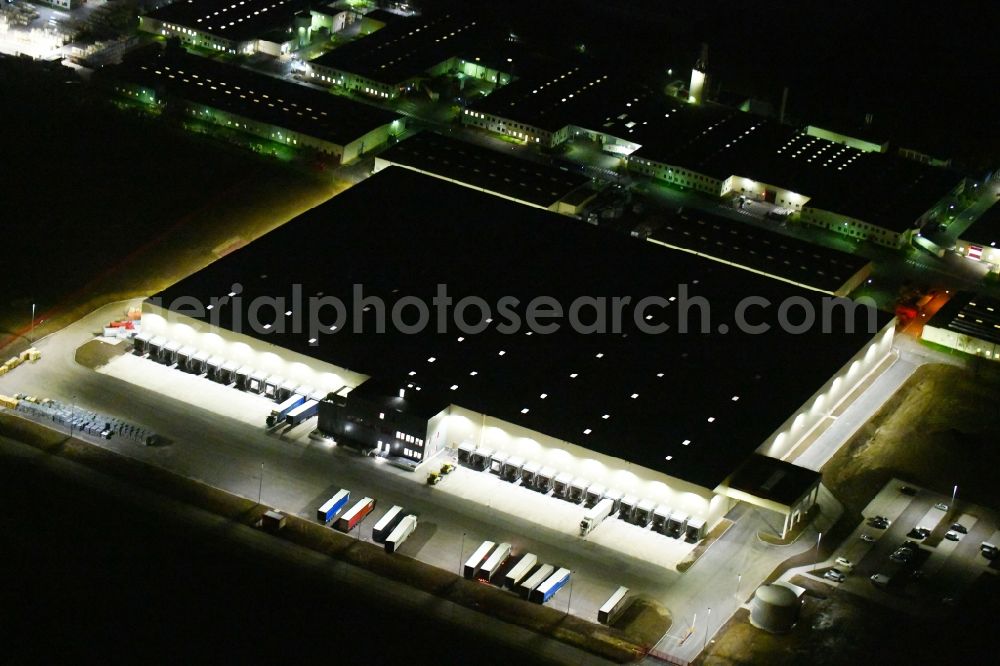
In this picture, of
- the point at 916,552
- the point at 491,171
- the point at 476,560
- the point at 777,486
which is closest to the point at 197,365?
the point at 476,560

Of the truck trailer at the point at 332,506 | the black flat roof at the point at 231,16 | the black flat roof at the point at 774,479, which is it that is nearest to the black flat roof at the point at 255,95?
the black flat roof at the point at 231,16

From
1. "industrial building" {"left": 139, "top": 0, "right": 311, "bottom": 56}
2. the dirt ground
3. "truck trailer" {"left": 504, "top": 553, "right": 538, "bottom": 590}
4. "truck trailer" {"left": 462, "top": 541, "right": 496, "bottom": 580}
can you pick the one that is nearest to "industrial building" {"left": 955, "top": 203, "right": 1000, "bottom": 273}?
the dirt ground

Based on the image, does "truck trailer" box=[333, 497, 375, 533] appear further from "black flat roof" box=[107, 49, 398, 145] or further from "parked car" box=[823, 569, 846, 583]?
"black flat roof" box=[107, 49, 398, 145]

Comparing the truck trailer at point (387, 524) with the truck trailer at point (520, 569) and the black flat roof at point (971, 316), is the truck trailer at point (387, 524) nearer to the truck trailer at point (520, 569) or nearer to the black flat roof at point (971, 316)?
the truck trailer at point (520, 569)

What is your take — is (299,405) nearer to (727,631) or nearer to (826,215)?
(727,631)

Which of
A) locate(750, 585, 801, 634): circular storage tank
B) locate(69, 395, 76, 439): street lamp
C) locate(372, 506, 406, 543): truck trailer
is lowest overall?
locate(69, 395, 76, 439): street lamp

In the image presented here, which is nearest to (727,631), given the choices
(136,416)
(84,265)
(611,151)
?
(136,416)
